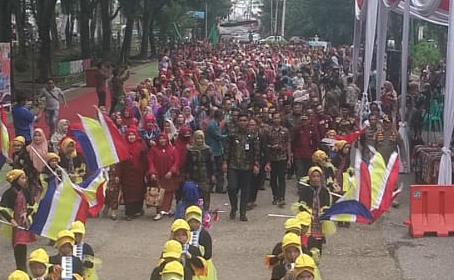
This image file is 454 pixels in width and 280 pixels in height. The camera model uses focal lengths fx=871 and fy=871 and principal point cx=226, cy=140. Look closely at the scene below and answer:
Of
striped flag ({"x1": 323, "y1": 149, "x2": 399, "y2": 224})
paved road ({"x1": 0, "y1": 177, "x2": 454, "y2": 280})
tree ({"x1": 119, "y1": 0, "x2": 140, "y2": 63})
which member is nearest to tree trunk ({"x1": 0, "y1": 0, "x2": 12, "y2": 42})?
tree ({"x1": 119, "y1": 0, "x2": 140, "y2": 63})

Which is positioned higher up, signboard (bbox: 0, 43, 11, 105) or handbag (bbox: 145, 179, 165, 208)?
signboard (bbox: 0, 43, 11, 105)

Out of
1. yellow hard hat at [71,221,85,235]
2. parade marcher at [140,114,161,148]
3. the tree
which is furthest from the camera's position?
the tree

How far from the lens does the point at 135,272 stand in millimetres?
11008

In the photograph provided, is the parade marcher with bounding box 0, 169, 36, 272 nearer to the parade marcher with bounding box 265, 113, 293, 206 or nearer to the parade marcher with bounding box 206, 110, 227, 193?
the parade marcher with bounding box 265, 113, 293, 206

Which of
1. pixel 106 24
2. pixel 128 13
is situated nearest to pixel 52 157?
pixel 128 13

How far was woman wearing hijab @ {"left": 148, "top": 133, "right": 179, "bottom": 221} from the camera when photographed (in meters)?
13.8

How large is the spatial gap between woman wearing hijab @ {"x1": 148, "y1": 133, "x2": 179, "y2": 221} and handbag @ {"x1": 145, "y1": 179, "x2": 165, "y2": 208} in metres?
0.11

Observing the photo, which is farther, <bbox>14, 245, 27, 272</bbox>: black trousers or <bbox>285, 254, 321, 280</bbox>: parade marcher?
<bbox>14, 245, 27, 272</bbox>: black trousers

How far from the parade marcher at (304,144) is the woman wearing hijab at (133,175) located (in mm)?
2888

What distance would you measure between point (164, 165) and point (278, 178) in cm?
225

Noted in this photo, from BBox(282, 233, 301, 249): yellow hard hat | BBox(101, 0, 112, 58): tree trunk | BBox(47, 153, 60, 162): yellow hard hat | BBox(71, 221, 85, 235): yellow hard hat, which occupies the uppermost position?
BBox(101, 0, 112, 58): tree trunk

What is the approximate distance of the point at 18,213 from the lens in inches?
398

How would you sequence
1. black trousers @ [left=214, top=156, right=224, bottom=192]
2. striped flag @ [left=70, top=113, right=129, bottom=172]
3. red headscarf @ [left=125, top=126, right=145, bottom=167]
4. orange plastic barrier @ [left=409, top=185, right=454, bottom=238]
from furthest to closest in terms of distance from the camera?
black trousers @ [left=214, top=156, right=224, bottom=192] < red headscarf @ [left=125, top=126, right=145, bottom=167] < orange plastic barrier @ [left=409, top=185, right=454, bottom=238] < striped flag @ [left=70, top=113, right=129, bottom=172]

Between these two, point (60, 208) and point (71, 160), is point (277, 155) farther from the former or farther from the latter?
point (60, 208)
